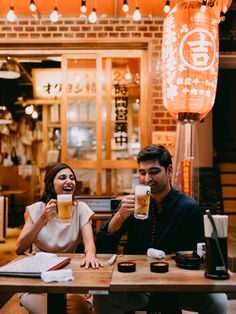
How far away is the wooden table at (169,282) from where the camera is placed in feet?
7.35

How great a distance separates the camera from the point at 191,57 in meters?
4.79

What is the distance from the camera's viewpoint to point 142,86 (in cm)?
647

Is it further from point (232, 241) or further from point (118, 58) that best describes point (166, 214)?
point (232, 241)

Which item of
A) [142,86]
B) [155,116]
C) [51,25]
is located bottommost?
[155,116]

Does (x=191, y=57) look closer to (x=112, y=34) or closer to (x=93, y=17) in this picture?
(x=93, y=17)

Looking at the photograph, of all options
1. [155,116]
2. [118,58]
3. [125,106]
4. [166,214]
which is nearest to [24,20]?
[118,58]

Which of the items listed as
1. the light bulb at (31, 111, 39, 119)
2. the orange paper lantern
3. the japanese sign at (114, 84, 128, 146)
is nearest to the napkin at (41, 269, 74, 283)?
the orange paper lantern

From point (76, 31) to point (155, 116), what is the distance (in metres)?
1.63

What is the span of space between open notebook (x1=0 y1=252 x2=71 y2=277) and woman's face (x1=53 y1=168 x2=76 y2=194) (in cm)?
83

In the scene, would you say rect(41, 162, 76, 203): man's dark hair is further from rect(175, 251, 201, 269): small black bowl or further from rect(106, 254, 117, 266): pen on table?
rect(175, 251, 201, 269): small black bowl

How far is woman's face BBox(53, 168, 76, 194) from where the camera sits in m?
3.62

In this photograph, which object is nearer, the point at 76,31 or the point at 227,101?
the point at 76,31

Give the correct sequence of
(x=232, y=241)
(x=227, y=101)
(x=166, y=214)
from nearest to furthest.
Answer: (x=166, y=214)
(x=232, y=241)
(x=227, y=101)

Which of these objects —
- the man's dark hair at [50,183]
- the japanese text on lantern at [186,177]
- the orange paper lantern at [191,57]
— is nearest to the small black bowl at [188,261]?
the man's dark hair at [50,183]
